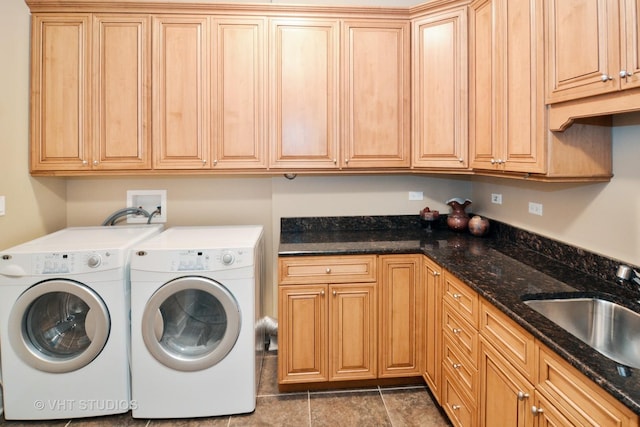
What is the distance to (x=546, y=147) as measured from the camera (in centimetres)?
170

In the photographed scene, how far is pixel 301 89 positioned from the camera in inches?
102

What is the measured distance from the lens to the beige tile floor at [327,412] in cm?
214

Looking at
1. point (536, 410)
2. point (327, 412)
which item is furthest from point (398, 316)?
point (536, 410)

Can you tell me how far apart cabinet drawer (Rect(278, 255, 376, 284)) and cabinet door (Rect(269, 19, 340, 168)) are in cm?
69

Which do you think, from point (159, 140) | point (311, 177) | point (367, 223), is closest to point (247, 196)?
point (311, 177)

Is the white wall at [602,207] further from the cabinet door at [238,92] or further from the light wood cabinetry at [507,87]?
the cabinet door at [238,92]

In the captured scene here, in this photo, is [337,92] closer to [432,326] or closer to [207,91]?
[207,91]

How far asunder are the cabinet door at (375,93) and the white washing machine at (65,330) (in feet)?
5.26

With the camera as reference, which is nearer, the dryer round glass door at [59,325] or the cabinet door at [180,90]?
the dryer round glass door at [59,325]

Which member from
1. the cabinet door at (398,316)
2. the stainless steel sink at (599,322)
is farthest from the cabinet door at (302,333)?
the stainless steel sink at (599,322)

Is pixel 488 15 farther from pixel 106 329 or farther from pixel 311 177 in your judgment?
pixel 106 329

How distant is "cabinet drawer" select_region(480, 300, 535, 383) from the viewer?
4.20 feet

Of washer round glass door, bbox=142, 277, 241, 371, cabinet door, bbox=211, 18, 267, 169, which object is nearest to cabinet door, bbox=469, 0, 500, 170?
cabinet door, bbox=211, 18, 267, 169

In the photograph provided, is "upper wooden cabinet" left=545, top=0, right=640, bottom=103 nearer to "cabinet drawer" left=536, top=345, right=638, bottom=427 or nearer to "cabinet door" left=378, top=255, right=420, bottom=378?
"cabinet drawer" left=536, top=345, right=638, bottom=427
